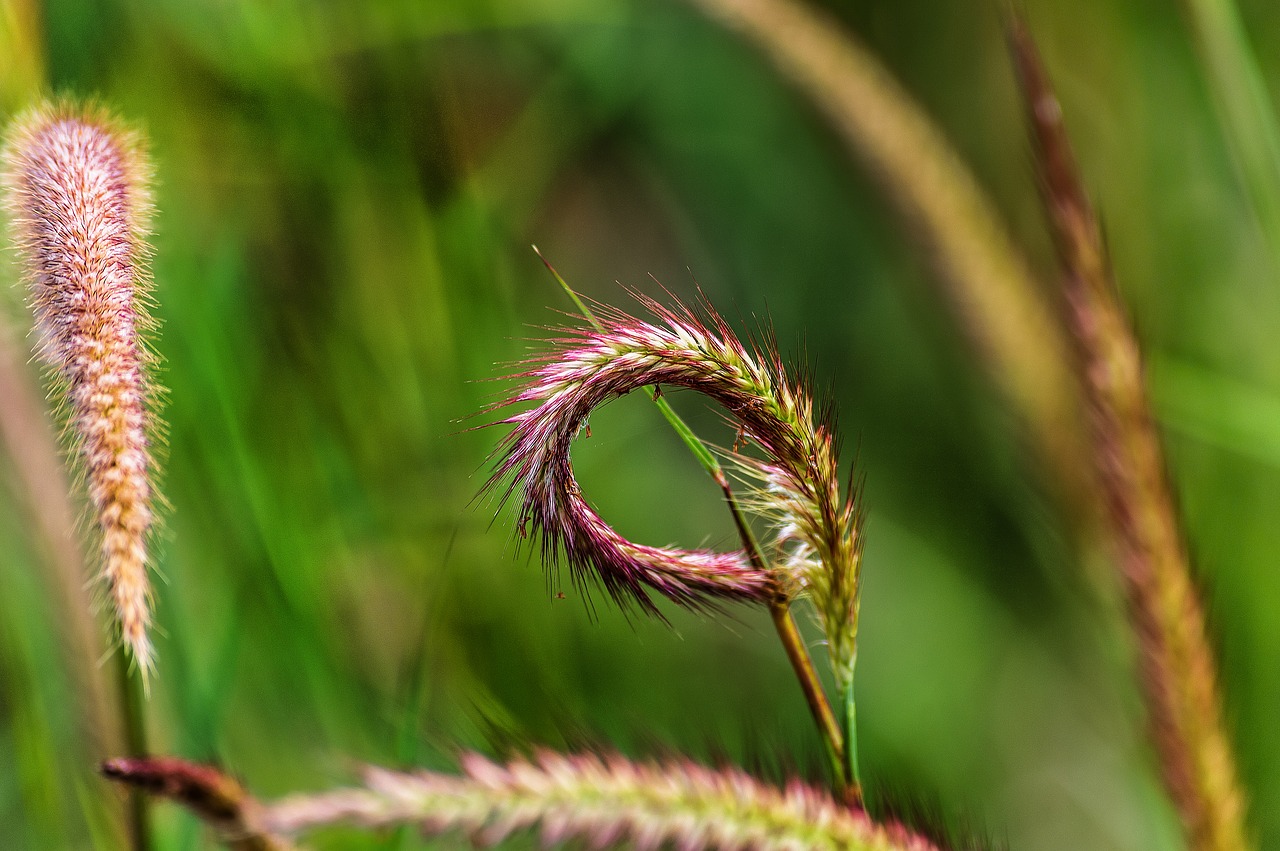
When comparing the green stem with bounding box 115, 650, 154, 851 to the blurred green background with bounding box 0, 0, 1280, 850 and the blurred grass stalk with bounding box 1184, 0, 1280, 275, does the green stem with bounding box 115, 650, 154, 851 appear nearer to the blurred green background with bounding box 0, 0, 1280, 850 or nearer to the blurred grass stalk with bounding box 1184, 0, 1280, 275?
the blurred green background with bounding box 0, 0, 1280, 850

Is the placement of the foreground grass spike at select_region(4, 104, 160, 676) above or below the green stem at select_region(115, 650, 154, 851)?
above

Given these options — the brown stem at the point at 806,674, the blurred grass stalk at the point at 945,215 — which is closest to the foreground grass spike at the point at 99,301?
the brown stem at the point at 806,674

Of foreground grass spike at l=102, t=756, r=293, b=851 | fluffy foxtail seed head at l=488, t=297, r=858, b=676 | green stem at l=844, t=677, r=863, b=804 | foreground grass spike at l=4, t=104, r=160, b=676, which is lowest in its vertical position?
green stem at l=844, t=677, r=863, b=804

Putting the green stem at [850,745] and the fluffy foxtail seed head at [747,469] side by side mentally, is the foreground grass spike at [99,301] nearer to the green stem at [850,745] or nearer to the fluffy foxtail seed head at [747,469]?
the fluffy foxtail seed head at [747,469]

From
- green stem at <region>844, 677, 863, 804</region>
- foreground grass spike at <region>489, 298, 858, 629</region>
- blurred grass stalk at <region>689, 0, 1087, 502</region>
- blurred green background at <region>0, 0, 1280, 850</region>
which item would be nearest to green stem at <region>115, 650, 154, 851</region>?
blurred green background at <region>0, 0, 1280, 850</region>

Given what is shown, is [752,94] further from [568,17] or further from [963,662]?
[963,662]

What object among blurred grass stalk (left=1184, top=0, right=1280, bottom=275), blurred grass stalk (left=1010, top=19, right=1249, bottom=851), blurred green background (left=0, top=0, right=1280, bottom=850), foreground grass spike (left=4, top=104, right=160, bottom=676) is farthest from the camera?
blurred green background (left=0, top=0, right=1280, bottom=850)

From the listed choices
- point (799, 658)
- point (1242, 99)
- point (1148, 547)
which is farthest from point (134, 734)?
point (1242, 99)

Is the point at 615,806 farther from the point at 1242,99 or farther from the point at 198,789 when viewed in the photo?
the point at 1242,99
